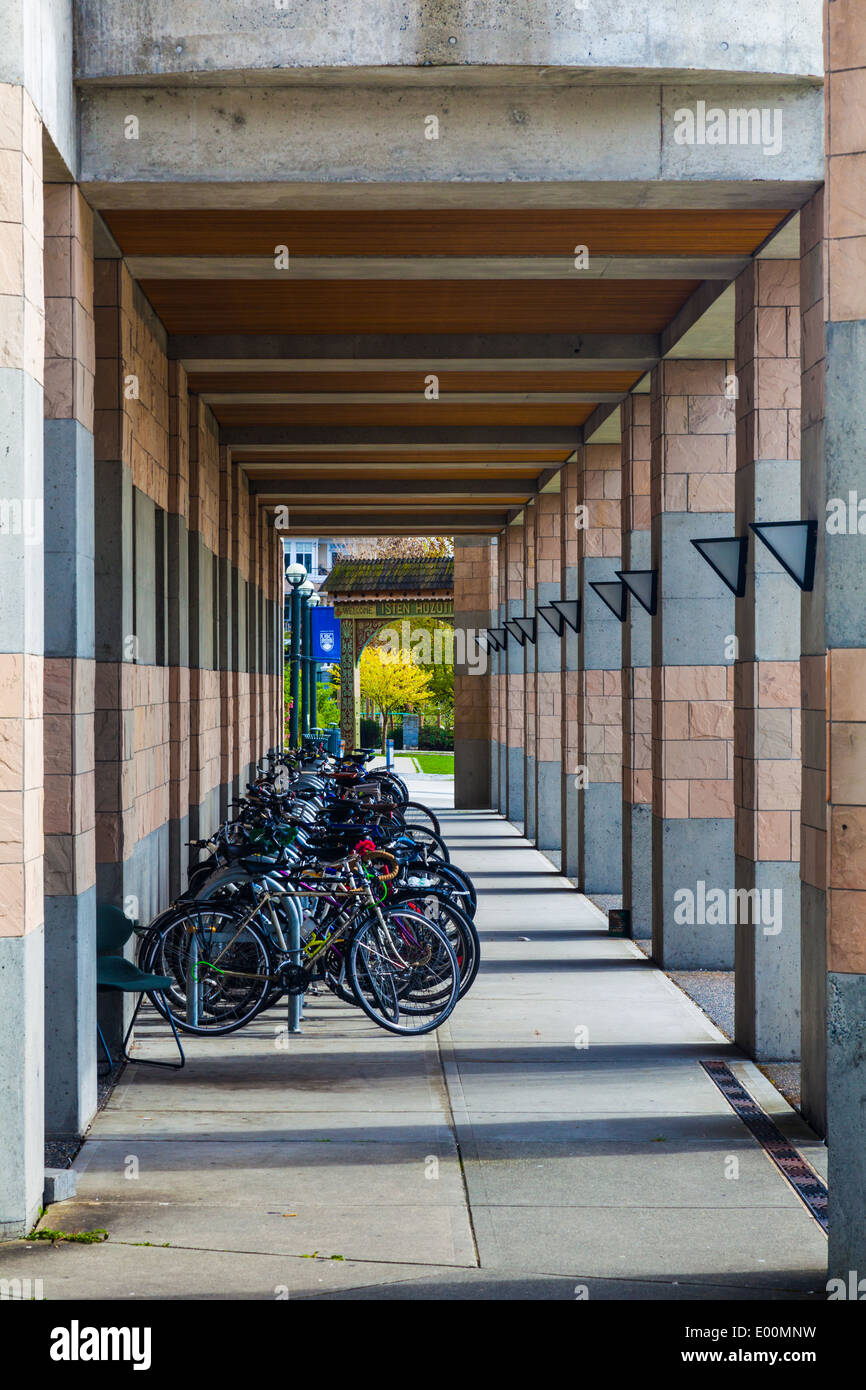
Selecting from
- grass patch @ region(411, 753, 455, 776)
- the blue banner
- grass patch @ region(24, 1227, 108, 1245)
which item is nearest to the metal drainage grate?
grass patch @ region(24, 1227, 108, 1245)

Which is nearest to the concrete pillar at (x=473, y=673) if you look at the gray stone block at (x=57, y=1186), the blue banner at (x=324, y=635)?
the blue banner at (x=324, y=635)

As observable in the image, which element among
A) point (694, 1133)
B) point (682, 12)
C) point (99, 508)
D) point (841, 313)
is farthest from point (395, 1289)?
point (682, 12)

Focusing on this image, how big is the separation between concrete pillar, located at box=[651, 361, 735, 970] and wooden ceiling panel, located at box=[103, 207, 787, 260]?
86.0 inches

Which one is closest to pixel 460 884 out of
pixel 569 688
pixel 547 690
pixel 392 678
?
pixel 569 688

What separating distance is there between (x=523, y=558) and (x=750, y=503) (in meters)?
12.2

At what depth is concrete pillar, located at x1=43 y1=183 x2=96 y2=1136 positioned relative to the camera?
5.97 metres

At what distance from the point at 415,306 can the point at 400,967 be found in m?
3.94

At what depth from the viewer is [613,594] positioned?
1106cm

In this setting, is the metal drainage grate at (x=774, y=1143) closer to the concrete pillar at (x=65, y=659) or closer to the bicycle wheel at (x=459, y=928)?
the bicycle wheel at (x=459, y=928)

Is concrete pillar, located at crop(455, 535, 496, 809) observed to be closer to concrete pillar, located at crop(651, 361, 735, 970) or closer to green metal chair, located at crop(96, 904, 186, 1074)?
concrete pillar, located at crop(651, 361, 735, 970)

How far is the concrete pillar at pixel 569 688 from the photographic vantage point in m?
14.7

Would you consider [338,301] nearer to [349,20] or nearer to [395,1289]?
[349,20]

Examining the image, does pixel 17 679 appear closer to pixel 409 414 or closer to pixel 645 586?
pixel 645 586
